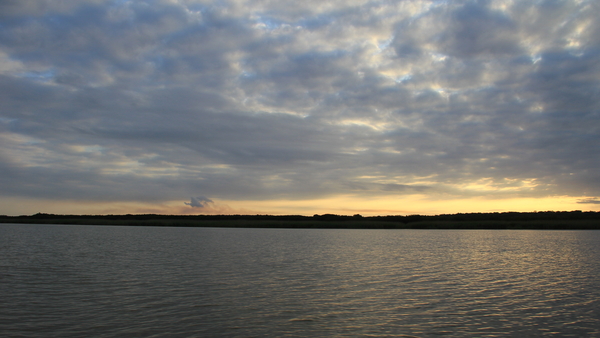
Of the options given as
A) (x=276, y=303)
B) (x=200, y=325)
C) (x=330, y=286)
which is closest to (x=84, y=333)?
(x=200, y=325)

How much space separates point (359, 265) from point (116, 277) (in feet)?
61.2

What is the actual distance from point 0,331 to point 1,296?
24.2 feet

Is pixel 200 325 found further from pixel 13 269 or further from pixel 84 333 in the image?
pixel 13 269

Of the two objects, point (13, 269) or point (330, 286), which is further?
point (13, 269)

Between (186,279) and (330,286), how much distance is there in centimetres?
929

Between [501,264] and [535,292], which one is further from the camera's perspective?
[501,264]

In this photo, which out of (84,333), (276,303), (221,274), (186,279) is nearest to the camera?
(84,333)

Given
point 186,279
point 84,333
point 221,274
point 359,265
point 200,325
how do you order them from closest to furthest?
point 84,333 < point 200,325 < point 186,279 < point 221,274 < point 359,265

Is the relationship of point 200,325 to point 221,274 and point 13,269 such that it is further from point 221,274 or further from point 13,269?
point 13,269

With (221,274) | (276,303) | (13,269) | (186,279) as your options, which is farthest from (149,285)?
(13,269)

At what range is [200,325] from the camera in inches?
574

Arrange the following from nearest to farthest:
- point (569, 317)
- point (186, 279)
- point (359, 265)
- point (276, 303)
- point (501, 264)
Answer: point (569, 317), point (276, 303), point (186, 279), point (359, 265), point (501, 264)

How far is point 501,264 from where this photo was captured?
35.5 meters

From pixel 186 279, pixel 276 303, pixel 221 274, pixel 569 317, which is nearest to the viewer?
pixel 569 317
